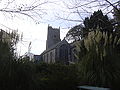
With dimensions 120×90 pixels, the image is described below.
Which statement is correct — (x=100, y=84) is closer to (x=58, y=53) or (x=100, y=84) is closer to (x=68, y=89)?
(x=68, y=89)

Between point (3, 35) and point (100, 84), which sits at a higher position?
point (3, 35)

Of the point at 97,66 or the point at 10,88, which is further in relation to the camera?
the point at 97,66

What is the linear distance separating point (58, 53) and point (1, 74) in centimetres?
4331

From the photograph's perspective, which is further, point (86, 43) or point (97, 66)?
point (86, 43)

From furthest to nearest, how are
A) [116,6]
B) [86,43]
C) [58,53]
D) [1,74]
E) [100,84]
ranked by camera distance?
1. [58,53]
2. [86,43]
3. [100,84]
4. [1,74]
5. [116,6]

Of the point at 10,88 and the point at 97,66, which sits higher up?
the point at 97,66

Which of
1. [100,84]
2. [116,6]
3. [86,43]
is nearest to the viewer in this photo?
[116,6]

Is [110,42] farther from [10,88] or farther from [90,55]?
[10,88]

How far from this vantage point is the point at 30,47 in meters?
9.41

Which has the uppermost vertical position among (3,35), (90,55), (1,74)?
(3,35)

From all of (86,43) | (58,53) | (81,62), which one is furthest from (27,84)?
(58,53)

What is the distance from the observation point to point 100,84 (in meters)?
7.94

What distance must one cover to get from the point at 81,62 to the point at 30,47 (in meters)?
2.16

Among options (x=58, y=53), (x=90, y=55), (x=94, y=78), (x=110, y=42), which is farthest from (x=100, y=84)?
(x=58, y=53)
